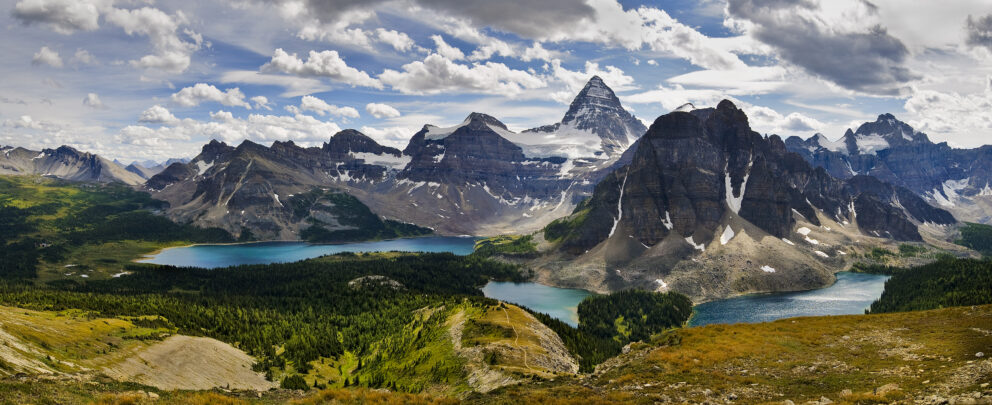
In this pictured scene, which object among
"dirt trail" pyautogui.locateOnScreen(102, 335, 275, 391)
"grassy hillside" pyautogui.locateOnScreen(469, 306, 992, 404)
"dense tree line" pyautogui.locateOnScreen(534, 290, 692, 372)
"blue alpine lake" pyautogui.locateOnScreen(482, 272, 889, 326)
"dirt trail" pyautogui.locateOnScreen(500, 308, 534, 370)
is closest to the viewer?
"grassy hillside" pyautogui.locateOnScreen(469, 306, 992, 404)

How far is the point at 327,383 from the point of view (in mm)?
93625

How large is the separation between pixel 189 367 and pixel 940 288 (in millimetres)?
199434

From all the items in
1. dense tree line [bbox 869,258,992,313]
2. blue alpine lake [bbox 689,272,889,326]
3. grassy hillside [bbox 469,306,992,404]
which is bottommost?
blue alpine lake [bbox 689,272,889,326]

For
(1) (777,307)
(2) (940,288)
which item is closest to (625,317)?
(1) (777,307)

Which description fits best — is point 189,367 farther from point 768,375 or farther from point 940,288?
point 940,288

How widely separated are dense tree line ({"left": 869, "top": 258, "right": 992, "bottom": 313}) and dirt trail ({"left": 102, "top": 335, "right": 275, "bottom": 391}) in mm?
169614

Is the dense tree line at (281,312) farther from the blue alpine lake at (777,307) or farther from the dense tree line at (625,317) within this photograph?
the blue alpine lake at (777,307)

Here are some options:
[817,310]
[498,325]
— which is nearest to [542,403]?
[498,325]

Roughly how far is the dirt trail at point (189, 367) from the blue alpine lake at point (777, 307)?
124 meters

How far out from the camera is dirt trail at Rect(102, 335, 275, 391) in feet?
242

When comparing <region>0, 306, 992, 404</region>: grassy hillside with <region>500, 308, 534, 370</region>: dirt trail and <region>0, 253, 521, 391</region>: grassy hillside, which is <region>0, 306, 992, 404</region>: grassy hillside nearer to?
<region>500, 308, 534, 370</region>: dirt trail

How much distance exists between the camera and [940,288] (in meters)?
161

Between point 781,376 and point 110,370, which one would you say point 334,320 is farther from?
point 781,376

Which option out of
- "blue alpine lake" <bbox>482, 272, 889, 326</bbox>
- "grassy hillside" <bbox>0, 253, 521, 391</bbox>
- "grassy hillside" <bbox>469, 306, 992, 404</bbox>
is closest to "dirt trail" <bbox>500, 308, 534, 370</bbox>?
"grassy hillside" <bbox>0, 253, 521, 391</bbox>
